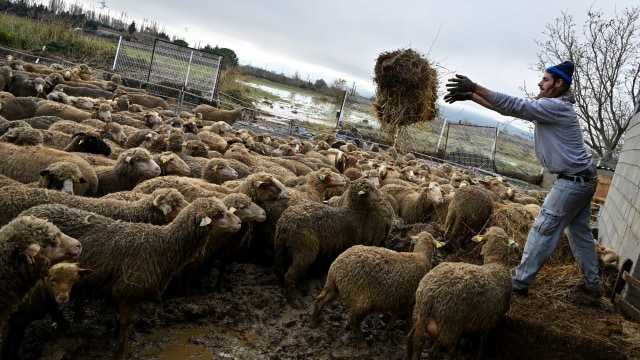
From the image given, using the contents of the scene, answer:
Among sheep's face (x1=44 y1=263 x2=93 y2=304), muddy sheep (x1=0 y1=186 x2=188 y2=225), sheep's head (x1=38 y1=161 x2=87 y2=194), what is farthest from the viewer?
sheep's head (x1=38 y1=161 x2=87 y2=194)

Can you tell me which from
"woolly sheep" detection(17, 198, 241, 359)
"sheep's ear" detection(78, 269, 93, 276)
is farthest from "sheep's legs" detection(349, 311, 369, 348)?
"sheep's ear" detection(78, 269, 93, 276)

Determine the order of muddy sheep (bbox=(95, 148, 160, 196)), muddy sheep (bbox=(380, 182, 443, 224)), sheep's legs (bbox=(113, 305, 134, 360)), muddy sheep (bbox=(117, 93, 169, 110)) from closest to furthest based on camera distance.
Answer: sheep's legs (bbox=(113, 305, 134, 360)) < muddy sheep (bbox=(95, 148, 160, 196)) < muddy sheep (bbox=(380, 182, 443, 224)) < muddy sheep (bbox=(117, 93, 169, 110))

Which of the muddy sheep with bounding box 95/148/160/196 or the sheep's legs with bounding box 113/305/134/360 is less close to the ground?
the muddy sheep with bounding box 95/148/160/196

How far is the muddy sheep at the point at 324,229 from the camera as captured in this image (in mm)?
5703

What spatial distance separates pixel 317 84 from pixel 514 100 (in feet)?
218

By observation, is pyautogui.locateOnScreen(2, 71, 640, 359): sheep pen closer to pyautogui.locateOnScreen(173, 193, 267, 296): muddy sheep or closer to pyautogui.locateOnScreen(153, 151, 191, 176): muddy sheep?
pyautogui.locateOnScreen(173, 193, 267, 296): muddy sheep

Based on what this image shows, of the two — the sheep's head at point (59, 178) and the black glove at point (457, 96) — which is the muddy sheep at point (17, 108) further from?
the black glove at point (457, 96)

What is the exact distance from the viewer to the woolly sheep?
13.6 feet

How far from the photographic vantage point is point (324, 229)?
19.6 ft

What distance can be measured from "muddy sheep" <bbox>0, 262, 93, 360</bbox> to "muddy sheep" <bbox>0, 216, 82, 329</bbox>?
9 cm

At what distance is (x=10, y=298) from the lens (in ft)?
11.6

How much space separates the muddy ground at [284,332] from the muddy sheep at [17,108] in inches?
343

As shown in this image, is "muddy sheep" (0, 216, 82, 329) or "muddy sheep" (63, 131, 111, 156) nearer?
"muddy sheep" (0, 216, 82, 329)

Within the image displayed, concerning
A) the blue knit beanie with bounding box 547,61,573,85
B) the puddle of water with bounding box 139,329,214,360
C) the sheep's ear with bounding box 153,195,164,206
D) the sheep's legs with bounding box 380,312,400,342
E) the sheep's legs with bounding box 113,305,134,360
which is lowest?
the puddle of water with bounding box 139,329,214,360
